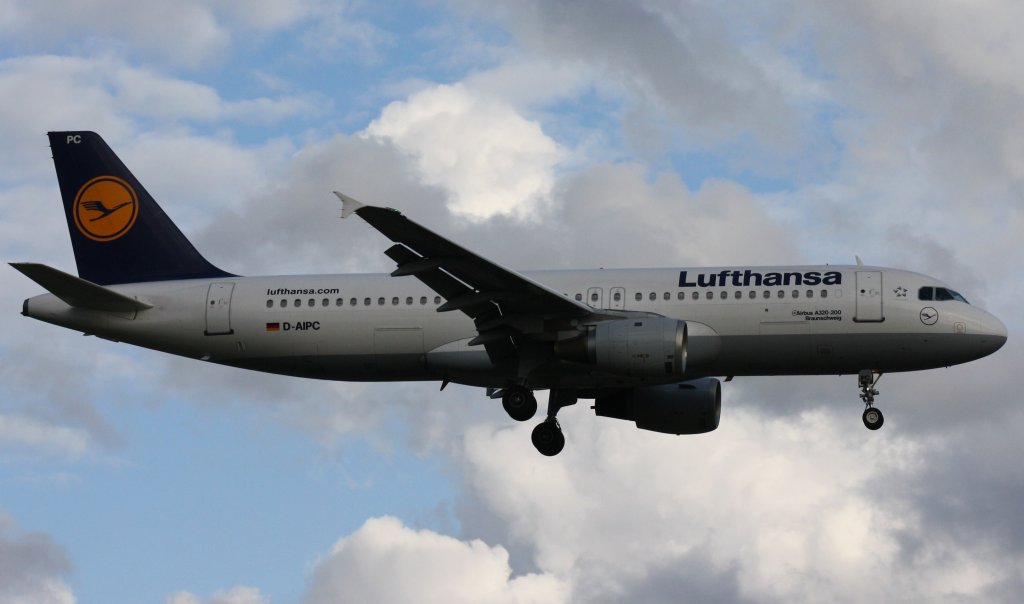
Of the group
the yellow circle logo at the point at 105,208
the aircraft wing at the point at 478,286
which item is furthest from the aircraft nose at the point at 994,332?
the yellow circle logo at the point at 105,208

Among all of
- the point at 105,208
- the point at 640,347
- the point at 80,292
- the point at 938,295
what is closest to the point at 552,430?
the point at 640,347

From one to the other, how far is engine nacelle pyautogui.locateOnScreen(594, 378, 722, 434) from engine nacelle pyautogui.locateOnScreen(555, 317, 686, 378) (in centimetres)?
622

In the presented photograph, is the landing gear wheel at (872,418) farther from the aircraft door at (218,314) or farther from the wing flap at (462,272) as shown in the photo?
the aircraft door at (218,314)

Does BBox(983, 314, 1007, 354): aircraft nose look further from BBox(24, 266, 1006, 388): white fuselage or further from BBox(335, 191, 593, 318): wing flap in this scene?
BBox(335, 191, 593, 318): wing flap

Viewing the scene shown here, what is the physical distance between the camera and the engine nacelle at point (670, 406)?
44.0 meters

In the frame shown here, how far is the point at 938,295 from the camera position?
39969mm

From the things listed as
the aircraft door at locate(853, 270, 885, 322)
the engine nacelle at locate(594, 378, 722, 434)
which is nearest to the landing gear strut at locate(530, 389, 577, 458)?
the engine nacelle at locate(594, 378, 722, 434)

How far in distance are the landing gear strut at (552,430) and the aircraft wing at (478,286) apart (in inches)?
155

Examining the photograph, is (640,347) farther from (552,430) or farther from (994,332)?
(994,332)

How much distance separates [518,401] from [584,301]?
3194 mm

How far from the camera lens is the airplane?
3822cm

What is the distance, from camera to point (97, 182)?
46.6 m

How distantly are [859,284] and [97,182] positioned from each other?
22.9 meters

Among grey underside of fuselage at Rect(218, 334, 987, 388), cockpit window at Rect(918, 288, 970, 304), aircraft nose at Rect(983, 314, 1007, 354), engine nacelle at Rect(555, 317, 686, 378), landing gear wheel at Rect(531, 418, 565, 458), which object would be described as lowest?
landing gear wheel at Rect(531, 418, 565, 458)
